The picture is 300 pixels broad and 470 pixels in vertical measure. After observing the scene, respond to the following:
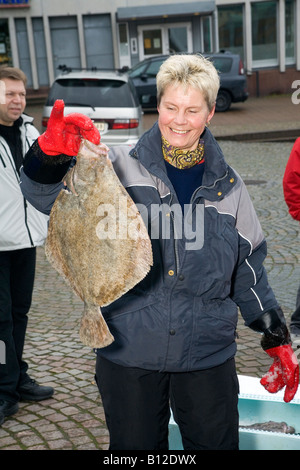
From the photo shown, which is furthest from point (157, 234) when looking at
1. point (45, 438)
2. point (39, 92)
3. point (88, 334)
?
point (39, 92)

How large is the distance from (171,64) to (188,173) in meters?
0.45

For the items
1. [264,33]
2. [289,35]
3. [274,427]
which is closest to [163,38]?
[264,33]

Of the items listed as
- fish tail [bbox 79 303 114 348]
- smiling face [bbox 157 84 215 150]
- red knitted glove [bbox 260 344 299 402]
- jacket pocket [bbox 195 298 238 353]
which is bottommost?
red knitted glove [bbox 260 344 299 402]

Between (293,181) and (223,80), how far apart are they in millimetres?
17682

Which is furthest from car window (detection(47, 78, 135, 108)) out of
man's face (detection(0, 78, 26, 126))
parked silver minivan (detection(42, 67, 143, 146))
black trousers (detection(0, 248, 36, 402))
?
black trousers (detection(0, 248, 36, 402))

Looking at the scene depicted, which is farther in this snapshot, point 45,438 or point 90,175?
point 45,438

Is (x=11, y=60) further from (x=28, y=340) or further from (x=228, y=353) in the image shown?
(x=228, y=353)

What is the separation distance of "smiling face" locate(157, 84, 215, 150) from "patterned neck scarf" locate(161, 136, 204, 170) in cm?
2

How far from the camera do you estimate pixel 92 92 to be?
10945 mm

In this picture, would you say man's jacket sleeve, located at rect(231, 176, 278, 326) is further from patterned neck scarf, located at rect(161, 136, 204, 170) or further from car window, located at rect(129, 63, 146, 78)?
car window, located at rect(129, 63, 146, 78)

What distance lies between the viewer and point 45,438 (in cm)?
398

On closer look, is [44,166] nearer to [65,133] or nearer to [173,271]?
[65,133]

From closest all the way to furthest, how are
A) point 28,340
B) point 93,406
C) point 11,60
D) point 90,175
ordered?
point 90,175
point 93,406
point 28,340
point 11,60

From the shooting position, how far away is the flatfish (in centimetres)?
214
